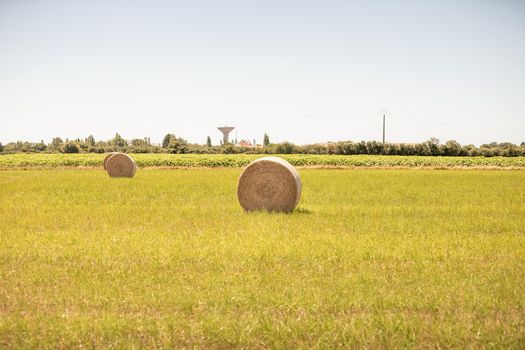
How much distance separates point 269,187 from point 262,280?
30.2 feet

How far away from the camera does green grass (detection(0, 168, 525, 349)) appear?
6.31 metres

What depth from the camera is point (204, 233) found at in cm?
1246

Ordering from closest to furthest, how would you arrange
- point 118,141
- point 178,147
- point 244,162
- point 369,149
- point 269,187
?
1. point 269,187
2. point 244,162
3. point 369,149
4. point 178,147
5. point 118,141

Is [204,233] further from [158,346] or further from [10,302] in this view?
[158,346]

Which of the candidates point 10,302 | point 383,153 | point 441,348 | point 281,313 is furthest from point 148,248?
point 383,153

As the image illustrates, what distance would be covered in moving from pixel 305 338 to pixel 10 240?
814cm

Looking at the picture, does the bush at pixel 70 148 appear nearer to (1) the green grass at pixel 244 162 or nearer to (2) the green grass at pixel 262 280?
(1) the green grass at pixel 244 162

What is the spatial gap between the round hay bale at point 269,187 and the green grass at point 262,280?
1276mm

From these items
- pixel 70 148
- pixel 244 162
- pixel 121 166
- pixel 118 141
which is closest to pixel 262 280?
pixel 121 166

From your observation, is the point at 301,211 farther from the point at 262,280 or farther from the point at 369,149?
the point at 369,149

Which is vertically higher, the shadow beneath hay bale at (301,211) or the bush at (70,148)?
the bush at (70,148)

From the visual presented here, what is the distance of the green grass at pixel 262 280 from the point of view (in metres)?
6.31

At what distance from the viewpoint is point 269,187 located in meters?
17.5

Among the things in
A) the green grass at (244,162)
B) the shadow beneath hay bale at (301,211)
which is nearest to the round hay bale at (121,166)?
the green grass at (244,162)
